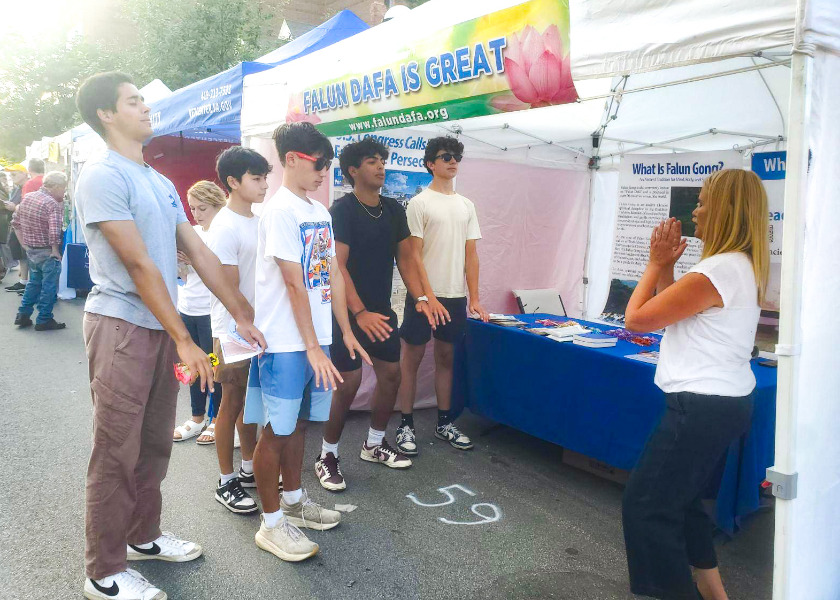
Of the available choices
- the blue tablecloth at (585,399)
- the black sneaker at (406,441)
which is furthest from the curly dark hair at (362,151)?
the black sneaker at (406,441)

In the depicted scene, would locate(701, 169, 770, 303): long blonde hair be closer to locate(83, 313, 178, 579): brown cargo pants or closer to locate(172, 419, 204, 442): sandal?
locate(83, 313, 178, 579): brown cargo pants

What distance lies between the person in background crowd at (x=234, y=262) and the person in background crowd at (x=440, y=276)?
119cm

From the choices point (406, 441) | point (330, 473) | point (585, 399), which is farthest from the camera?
→ point (406, 441)

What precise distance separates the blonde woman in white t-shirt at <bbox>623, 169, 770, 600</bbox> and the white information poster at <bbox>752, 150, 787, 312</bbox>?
2.40m

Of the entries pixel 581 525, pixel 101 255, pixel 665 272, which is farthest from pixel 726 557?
pixel 101 255

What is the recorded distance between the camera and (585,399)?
353 centimetres

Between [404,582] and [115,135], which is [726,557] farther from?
[115,135]

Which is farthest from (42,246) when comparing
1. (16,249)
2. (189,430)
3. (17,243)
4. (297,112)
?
(297,112)

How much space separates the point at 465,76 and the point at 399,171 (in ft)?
6.49

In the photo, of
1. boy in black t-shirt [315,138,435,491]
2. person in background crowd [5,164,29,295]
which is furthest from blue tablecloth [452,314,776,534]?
person in background crowd [5,164,29,295]

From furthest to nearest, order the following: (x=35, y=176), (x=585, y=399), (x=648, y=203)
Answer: (x=35, y=176) < (x=648, y=203) < (x=585, y=399)

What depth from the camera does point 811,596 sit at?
1890 mm

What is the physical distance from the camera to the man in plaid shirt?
23.9ft

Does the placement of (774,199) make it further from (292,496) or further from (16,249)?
(16,249)
